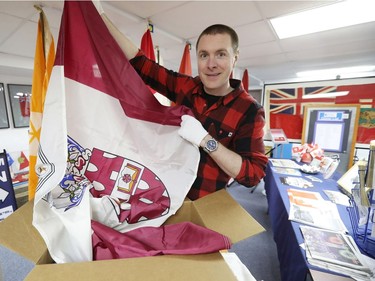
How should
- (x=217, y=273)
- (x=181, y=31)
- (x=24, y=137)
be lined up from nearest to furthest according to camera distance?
(x=217, y=273)
(x=181, y=31)
(x=24, y=137)

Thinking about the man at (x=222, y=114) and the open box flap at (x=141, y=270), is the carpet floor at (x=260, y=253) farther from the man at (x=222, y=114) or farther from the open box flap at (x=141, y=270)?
the open box flap at (x=141, y=270)

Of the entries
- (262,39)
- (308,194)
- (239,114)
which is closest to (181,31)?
(262,39)

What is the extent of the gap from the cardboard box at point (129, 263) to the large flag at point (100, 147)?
0.07 meters

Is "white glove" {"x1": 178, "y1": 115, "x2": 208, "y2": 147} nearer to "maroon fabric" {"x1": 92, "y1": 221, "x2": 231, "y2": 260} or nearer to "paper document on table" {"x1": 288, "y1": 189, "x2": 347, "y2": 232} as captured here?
"maroon fabric" {"x1": 92, "y1": 221, "x2": 231, "y2": 260}

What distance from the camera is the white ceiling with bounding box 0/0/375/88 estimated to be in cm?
162

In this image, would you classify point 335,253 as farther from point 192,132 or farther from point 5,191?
point 5,191

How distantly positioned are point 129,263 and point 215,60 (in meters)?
0.83

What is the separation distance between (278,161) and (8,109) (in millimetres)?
4669

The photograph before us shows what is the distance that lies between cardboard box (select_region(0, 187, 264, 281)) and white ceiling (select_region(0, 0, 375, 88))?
166 centimetres

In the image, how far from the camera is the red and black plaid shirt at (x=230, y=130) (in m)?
0.85

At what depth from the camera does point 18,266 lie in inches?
67.6

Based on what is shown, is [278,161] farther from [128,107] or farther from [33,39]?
[33,39]

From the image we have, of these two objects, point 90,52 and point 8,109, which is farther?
point 8,109

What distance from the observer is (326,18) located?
1.86 meters
